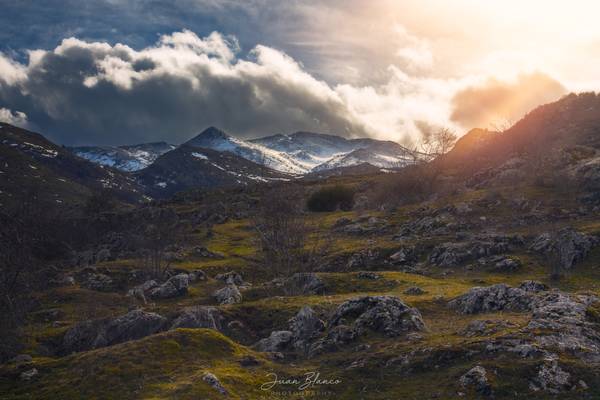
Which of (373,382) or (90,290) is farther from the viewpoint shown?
(90,290)

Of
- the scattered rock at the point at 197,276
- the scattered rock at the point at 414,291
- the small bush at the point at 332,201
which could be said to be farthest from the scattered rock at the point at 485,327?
the small bush at the point at 332,201

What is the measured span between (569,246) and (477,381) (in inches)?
1858

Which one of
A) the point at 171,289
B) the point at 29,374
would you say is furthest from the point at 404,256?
the point at 29,374

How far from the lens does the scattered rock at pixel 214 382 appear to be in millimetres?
32034

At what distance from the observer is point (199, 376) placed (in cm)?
3375

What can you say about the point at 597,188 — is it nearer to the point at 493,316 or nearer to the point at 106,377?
the point at 493,316

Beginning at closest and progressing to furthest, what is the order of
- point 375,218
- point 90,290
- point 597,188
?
point 90,290, point 597,188, point 375,218

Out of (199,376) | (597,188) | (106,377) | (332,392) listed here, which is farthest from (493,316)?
(597,188)

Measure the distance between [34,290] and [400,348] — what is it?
69489 millimetres

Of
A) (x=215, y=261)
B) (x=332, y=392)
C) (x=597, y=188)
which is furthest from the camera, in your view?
(x=215, y=261)

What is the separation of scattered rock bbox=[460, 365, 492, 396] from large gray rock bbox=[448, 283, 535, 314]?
16656 mm

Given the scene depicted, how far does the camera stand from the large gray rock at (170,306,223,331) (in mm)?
50281

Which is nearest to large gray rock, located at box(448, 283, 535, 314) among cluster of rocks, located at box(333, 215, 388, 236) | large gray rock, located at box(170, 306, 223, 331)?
large gray rock, located at box(170, 306, 223, 331)

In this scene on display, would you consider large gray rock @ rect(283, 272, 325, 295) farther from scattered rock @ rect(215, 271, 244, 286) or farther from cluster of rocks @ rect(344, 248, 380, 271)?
cluster of rocks @ rect(344, 248, 380, 271)
